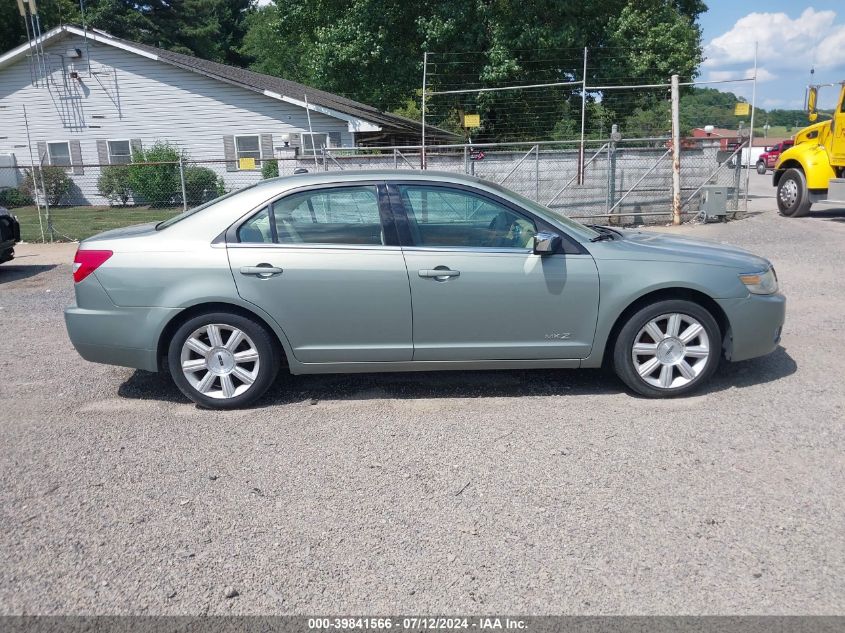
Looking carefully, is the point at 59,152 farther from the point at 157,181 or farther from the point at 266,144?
the point at 266,144

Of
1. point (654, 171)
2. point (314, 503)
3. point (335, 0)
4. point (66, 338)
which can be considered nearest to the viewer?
point (314, 503)

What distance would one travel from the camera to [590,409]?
195 inches

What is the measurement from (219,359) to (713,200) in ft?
44.8

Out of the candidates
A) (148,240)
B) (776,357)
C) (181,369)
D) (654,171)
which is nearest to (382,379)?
(181,369)

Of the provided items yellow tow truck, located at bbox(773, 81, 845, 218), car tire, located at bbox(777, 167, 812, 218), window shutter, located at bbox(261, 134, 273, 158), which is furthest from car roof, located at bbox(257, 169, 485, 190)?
window shutter, located at bbox(261, 134, 273, 158)

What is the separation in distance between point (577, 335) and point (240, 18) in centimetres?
5947

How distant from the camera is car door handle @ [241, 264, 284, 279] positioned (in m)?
4.95

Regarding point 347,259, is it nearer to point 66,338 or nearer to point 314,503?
point 314,503

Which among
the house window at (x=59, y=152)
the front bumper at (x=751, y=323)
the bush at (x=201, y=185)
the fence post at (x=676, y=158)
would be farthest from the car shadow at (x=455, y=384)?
the house window at (x=59, y=152)

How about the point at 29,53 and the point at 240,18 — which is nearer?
the point at 29,53

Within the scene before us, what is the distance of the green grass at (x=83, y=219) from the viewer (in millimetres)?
16453

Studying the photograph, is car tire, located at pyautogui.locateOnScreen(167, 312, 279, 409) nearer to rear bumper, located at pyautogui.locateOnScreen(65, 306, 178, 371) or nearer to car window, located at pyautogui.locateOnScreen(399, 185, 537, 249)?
rear bumper, located at pyautogui.locateOnScreen(65, 306, 178, 371)

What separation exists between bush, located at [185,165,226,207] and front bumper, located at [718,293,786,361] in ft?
62.8

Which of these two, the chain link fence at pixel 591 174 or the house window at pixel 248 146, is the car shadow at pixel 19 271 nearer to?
the chain link fence at pixel 591 174
